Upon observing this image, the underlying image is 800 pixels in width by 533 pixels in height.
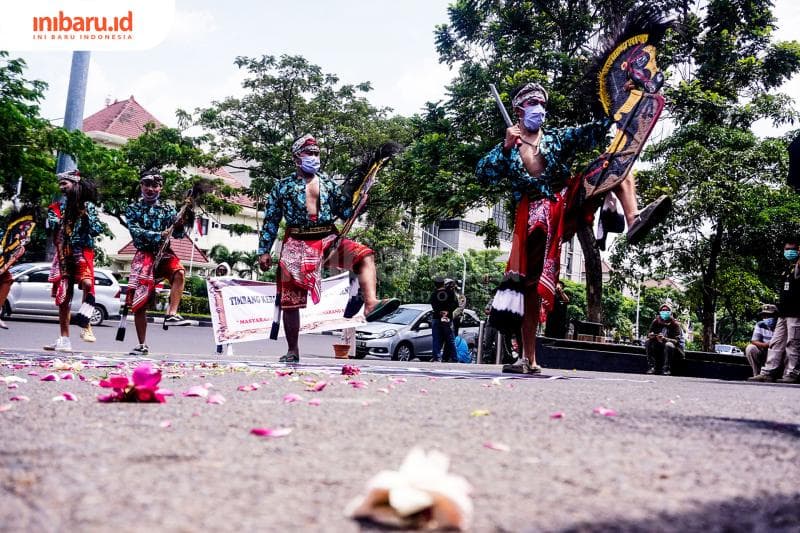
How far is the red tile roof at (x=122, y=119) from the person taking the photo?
142ft

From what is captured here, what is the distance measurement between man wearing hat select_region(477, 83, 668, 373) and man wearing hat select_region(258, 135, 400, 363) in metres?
1.32

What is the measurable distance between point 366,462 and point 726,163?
19.7 metres

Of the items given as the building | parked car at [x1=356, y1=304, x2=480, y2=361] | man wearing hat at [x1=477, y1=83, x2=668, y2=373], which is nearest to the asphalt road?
man wearing hat at [x1=477, y1=83, x2=668, y2=373]

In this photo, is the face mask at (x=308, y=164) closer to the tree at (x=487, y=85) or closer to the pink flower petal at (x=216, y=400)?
the pink flower petal at (x=216, y=400)

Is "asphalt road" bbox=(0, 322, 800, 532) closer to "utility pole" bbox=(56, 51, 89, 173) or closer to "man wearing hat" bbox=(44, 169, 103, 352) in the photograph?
"man wearing hat" bbox=(44, 169, 103, 352)

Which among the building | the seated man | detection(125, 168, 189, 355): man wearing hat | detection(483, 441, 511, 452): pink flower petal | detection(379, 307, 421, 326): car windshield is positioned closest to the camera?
detection(483, 441, 511, 452): pink flower petal

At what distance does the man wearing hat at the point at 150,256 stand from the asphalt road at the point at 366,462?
4537 mm

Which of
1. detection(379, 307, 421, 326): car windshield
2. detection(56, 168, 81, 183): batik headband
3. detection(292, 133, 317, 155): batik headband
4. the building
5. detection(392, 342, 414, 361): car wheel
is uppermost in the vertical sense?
the building

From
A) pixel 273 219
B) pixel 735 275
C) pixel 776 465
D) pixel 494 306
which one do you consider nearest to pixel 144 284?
pixel 273 219

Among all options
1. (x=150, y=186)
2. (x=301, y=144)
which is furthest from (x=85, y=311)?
(x=301, y=144)

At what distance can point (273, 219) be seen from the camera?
7.09m

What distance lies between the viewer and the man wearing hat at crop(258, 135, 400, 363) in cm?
695

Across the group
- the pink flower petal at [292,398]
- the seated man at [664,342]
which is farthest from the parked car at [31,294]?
the pink flower petal at [292,398]

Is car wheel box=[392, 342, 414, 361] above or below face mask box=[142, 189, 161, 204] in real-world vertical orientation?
below
